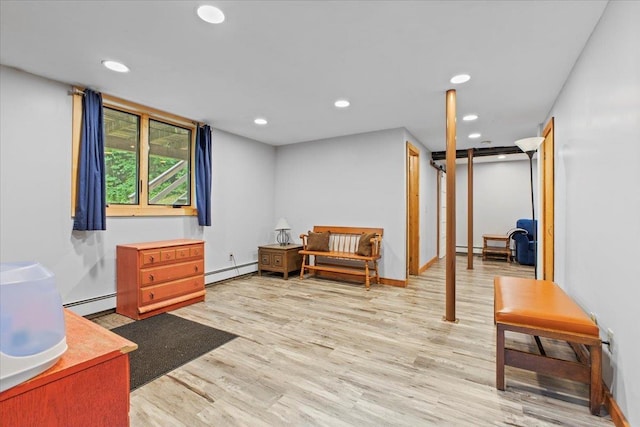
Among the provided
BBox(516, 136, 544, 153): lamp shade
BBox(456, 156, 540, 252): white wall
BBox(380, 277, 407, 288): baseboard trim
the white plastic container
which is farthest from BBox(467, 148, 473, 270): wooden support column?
the white plastic container

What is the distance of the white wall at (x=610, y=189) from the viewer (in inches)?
60.4

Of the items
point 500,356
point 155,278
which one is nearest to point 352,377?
point 500,356

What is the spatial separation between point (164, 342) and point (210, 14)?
8.68ft

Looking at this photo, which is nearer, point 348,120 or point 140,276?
point 140,276

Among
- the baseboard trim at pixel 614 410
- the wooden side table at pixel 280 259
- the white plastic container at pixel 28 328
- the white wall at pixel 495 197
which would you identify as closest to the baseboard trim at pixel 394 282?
the wooden side table at pixel 280 259

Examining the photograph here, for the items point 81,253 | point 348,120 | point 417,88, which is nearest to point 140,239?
point 81,253

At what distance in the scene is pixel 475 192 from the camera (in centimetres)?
787

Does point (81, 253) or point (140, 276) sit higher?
point (81, 253)

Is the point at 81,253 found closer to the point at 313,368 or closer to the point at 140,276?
the point at 140,276

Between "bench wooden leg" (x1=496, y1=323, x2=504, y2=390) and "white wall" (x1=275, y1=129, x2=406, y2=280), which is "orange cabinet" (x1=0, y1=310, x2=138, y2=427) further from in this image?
"white wall" (x1=275, y1=129, x2=406, y2=280)

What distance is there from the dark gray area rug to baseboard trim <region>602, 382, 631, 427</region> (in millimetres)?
2655

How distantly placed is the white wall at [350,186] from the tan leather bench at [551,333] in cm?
254

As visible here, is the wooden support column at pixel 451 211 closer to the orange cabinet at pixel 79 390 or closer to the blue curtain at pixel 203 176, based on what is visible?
the orange cabinet at pixel 79 390

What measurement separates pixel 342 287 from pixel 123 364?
3.80m
